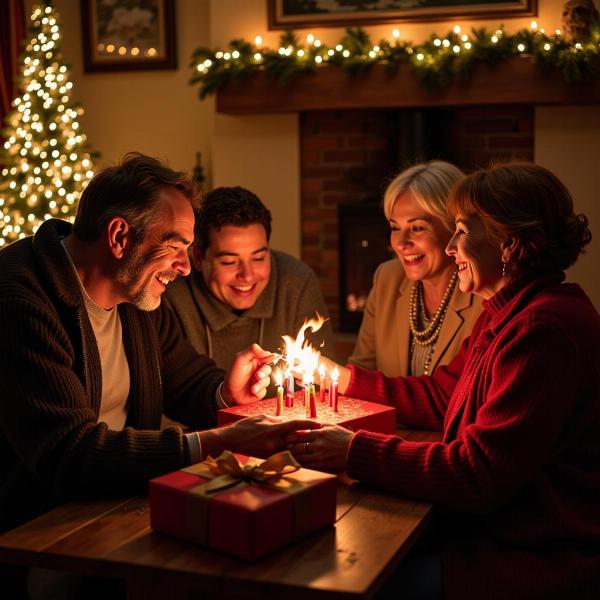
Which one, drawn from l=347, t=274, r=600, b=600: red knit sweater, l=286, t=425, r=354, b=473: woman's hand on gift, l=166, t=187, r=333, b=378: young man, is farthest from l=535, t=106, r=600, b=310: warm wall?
l=286, t=425, r=354, b=473: woman's hand on gift

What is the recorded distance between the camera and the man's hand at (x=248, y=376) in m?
2.34

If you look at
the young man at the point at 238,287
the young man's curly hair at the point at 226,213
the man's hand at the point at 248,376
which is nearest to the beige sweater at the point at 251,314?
the young man at the point at 238,287

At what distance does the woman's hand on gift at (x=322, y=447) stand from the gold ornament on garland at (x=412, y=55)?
11.5 ft

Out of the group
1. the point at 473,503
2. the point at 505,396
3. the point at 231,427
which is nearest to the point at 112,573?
the point at 231,427

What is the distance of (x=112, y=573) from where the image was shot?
4.85ft

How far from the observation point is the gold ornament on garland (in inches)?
191

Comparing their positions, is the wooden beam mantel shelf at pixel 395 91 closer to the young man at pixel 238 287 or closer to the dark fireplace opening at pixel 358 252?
the dark fireplace opening at pixel 358 252

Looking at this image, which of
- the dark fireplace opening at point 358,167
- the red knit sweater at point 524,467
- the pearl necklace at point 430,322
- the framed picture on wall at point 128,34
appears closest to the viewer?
the red knit sweater at point 524,467

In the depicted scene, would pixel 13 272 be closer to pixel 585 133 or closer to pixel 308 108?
pixel 308 108

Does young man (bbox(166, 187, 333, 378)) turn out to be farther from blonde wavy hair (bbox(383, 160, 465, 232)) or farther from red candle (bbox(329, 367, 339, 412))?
red candle (bbox(329, 367, 339, 412))

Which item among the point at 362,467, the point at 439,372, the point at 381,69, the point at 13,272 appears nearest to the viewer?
the point at 362,467

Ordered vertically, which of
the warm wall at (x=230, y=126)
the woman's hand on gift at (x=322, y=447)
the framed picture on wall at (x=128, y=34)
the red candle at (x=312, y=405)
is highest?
the framed picture on wall at (x=128, y=34)

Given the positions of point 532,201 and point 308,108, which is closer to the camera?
point 532,201

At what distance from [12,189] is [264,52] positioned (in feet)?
5.54
